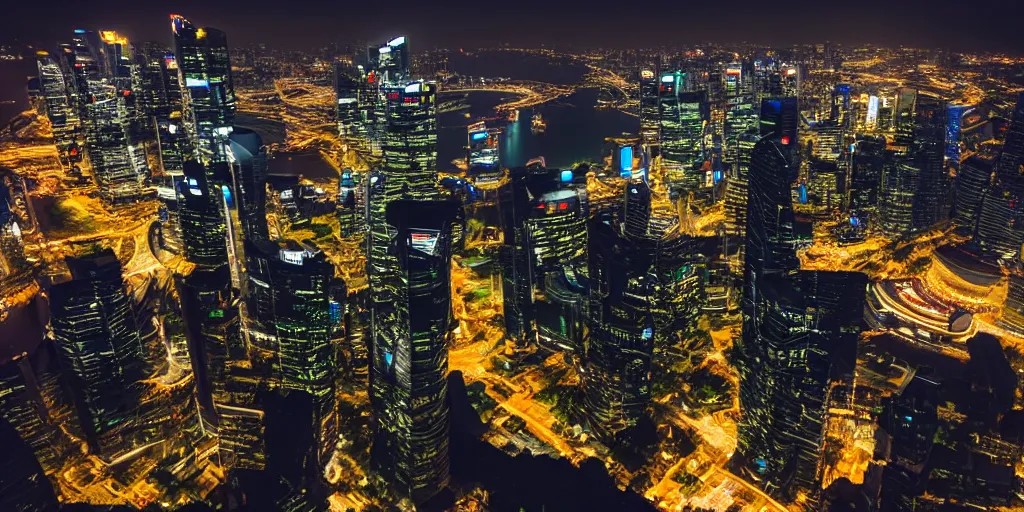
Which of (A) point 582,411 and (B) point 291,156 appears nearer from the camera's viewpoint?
(A) point 582,411

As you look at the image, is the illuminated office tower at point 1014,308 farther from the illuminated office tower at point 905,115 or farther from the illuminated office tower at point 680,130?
the illuminated office tower at point 680,130

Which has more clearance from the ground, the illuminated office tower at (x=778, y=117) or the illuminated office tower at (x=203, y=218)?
the illuminated office tower at (x=778, y=117)

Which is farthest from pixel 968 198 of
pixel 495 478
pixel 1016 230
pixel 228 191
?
pixel 228 191

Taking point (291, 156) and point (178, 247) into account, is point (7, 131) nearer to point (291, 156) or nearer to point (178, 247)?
point (291, 156)

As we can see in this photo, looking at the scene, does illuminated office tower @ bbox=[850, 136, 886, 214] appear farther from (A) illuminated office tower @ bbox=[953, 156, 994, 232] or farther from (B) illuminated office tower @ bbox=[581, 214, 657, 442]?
(B) illuminated office tower @ bbox=[581, 214, 657, 442]

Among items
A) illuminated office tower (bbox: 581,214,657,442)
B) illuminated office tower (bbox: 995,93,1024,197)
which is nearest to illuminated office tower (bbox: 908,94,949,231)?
illuminated office tower (bbox: 995,93,1024,197)

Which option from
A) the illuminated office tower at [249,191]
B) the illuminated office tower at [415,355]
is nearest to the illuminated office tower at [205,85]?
the illuminated office tower at [249,191]
